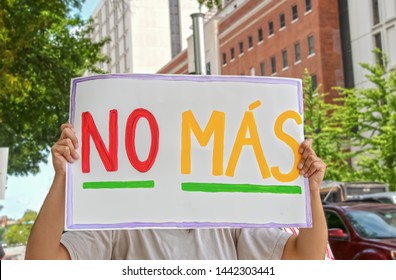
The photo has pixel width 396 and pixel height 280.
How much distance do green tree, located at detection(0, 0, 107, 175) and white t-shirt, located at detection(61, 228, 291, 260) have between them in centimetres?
745

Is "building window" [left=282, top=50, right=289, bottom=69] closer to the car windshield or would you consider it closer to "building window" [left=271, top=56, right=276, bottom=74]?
"building window" [left=271, top=56, right=276, bottom=74]

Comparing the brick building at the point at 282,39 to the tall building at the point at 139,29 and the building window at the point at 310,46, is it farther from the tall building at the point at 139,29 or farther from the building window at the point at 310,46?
the tall building at the point at 139,29

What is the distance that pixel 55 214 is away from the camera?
7.34ft

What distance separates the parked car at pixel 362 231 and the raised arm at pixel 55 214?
20.7 feet

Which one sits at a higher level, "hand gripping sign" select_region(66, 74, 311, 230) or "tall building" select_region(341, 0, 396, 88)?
"tall building" select_region(341, 0, 396, 88)

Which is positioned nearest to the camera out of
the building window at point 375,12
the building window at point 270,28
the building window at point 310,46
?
the building window at point 375,12

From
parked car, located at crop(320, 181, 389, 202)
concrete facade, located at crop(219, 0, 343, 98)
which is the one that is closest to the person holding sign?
parked car, located at crop(320, 181, 389, 202)

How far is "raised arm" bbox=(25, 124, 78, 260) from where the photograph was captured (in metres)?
2.21

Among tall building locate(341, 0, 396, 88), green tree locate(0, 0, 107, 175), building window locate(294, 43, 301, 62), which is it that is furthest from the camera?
building window locate(294, 43, 301, 62)

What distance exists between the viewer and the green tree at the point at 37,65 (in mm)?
10281

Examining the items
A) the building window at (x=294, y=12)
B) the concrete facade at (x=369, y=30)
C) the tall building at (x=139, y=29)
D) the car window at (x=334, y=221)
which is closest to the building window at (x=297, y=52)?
the building window at (x=294, y=12)

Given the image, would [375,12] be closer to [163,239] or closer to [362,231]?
[362,231]

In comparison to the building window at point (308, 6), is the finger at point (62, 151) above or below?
below

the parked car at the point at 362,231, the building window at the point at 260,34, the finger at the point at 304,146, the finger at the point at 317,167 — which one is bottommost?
the parked car at the point at 362,231
